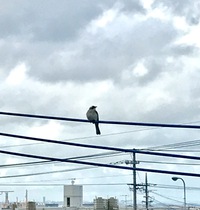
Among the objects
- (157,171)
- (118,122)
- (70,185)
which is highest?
(70,185)

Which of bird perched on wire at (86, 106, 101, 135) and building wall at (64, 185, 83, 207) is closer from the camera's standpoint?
bird perched on wire at (86, 106, 101, 135)

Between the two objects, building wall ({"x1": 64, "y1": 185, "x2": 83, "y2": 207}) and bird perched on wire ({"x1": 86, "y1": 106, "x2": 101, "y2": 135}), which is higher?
building wall ({"x1": 64, "y1": 185, "x2": 83, "y2": 207})

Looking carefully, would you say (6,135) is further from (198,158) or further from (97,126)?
(97,126)

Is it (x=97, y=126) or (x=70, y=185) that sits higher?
(x=70, y=185)

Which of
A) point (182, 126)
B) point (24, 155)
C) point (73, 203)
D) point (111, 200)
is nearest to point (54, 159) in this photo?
point (24, 155)

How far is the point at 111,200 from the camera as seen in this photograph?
6225cm

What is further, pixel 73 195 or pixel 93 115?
pixel 73 195

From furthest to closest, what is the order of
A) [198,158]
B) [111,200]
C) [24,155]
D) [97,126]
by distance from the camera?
[111,200] < [97,126] < [24,155] < [198,158]

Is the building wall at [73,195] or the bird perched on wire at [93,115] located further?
the building wall at [73,195]

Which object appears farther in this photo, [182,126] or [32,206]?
[32,206]

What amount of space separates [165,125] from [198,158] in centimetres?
82

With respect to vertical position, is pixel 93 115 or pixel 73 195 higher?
pixel 73 195

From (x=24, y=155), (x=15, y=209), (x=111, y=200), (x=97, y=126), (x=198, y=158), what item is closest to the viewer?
(x=198, y=158)

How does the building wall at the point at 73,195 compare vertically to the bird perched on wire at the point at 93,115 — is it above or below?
above
